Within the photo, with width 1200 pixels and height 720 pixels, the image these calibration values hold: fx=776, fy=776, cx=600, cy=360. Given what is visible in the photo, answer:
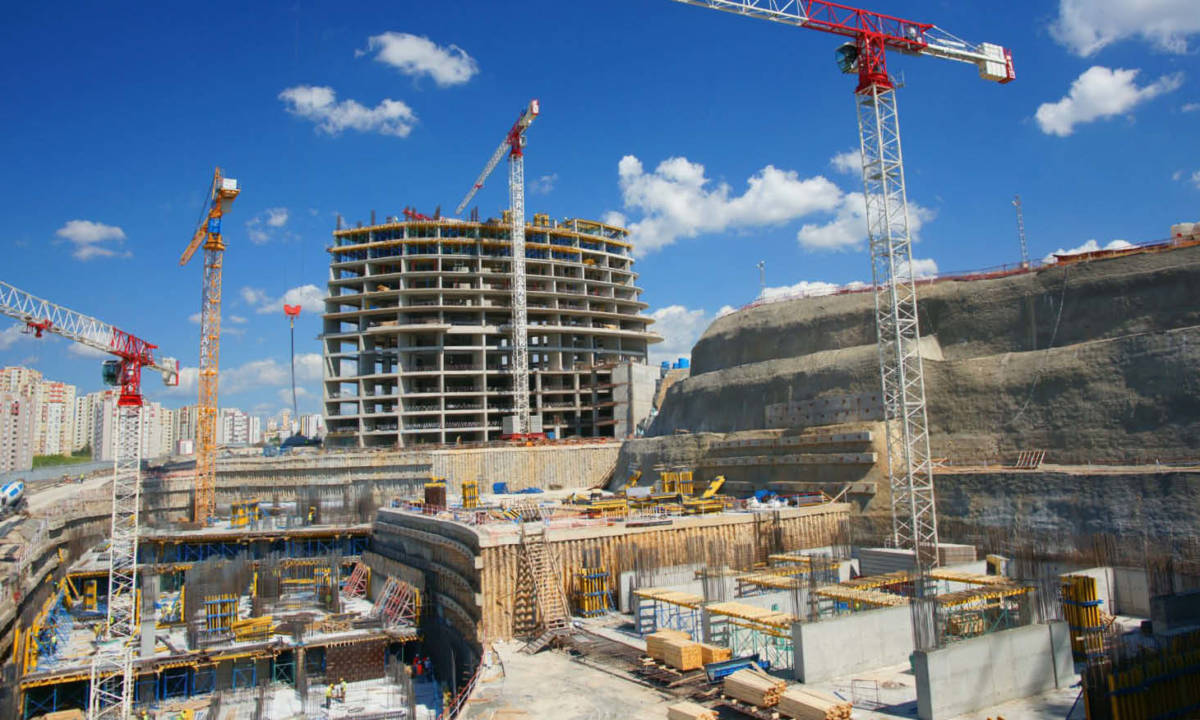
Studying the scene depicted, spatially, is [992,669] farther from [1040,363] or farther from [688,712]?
[1040,363]

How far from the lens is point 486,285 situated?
289 ft

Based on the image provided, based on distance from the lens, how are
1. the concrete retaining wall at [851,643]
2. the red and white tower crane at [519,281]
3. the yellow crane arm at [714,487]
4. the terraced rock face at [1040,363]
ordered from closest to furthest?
the concrete retaining wall at [851,643] → the terraced rock face at [1040,363] → the yellow crane arm at [714,487] → the red and white tower crane at [519,281]

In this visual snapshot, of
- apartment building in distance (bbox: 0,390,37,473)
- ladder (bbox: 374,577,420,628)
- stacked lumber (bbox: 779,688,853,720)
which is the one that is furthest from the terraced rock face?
apartment building in distance (bbox: 0,390,37,473)

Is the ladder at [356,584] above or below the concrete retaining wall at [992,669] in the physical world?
below

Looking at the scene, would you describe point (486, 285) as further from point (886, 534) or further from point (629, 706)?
point (629, 706)

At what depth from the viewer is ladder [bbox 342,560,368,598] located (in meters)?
44.2

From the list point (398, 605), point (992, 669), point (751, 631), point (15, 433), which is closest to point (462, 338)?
point (398, 605)

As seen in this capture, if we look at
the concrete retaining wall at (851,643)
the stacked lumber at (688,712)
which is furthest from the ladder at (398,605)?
the stacked lumber at (688,712)

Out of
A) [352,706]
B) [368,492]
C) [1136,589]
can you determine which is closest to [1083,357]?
[1136,589]

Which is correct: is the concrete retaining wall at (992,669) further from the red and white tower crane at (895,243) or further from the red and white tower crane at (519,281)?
the red and white tower crane at (519,281)

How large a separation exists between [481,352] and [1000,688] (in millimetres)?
73059

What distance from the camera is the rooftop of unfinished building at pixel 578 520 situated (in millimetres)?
30531

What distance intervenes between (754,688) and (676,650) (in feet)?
11.9

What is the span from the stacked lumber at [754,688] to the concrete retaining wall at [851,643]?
5.40 feet
